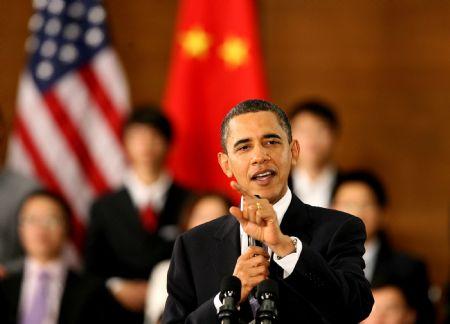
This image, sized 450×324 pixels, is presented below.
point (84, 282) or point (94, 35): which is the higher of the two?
point (94, 35)

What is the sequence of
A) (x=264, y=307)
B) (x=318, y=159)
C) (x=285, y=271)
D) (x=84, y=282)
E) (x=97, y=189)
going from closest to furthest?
1. (x=264, y=307)
2. (x=285, y=271)
3. (x=84, y=282)
4. (x=318, y=159)
5. (x=97, y=189)

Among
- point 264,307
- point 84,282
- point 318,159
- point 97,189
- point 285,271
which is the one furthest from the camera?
point 97,189

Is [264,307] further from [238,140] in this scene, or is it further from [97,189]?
[97,189]

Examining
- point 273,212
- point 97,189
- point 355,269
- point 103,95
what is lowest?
point 97,189

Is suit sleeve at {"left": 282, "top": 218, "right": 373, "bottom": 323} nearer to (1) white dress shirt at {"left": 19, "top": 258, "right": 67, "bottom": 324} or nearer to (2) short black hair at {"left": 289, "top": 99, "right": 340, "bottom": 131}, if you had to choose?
(1) white dress shirt at {"left": 19, "top": 258, "right": 67, "bottom": 324}

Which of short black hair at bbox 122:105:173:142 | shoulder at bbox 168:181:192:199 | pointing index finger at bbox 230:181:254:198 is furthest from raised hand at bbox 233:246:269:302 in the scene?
short black hair at bbox 122:105:173:142

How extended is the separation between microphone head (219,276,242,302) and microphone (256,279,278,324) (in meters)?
0.05

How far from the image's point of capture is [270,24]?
21.0ft

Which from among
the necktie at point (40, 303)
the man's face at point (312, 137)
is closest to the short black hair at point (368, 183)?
the man's face at point (312, 137)

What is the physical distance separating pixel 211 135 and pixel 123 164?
1.82 feet

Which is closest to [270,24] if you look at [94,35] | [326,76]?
[326,76]

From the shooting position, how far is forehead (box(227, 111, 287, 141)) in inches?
99.6

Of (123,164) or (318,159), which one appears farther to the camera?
(123,164)

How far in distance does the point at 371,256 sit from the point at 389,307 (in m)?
0.57
